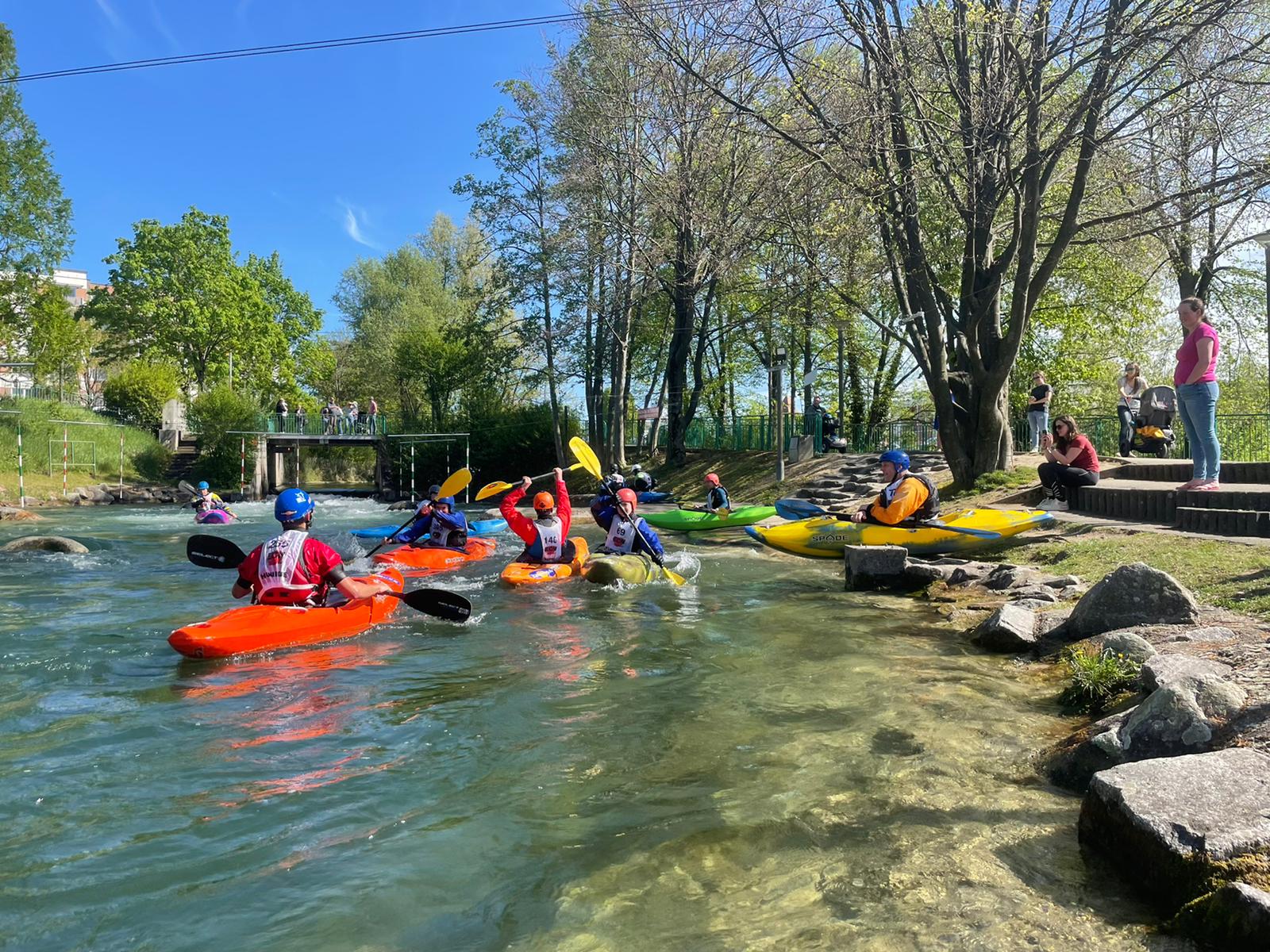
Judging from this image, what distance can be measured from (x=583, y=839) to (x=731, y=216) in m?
14.5

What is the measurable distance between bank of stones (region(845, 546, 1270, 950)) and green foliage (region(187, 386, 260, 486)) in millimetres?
35031

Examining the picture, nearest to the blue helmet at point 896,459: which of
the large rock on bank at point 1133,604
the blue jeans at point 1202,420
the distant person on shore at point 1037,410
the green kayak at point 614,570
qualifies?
the blue jeans at point 1202,420

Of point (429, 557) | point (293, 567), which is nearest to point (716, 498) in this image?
point (429, 557)

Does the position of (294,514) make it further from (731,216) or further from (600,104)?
(600,104)

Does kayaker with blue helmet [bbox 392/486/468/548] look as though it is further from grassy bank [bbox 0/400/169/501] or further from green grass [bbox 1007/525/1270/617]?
grassy bank [bbox 0/400/169/501]

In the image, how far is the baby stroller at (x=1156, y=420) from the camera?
1502 centimetres

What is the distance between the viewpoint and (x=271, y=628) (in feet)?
22.2

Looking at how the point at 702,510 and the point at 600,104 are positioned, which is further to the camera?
the point at 600,104

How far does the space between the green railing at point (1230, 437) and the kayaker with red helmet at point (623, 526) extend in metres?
10.8

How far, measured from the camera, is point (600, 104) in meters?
22.1

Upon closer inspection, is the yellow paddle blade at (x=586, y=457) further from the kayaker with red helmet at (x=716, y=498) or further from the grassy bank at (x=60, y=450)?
the grassy bank at (x=60, y=450)

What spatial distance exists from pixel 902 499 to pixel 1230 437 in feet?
38.3

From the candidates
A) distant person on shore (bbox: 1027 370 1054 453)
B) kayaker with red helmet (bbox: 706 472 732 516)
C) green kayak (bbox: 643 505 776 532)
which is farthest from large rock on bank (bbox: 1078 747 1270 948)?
distant person on shore (bbox: 1027 370 1054 453)

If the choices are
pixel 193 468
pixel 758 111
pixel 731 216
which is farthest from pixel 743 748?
pixel 193 468
